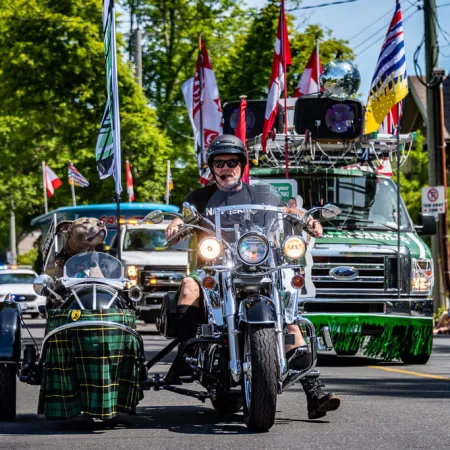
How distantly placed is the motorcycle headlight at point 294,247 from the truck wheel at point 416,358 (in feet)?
21.1

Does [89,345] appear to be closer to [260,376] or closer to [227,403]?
[260,376]

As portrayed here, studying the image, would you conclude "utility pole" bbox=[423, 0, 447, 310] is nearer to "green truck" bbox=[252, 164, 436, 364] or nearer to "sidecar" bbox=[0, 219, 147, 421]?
"green truck" bbox=[252, 164, 436, 364]

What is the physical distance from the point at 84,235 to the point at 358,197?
6857mm

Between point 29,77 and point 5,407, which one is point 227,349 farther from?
point 29,77

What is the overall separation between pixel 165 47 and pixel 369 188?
114 ft

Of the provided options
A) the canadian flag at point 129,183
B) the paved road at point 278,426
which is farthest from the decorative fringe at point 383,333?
the canadian flag at point 129,183

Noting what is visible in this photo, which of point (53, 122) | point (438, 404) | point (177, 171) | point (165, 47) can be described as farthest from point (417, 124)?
point (438, 404)

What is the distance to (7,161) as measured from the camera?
44062mm

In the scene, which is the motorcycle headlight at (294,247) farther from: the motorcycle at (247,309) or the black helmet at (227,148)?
the black helmet at (227,148)

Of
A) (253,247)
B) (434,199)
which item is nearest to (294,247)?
(253,247)

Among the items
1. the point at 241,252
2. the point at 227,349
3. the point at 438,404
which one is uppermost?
the point at 241,252

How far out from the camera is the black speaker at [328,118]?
584 inches

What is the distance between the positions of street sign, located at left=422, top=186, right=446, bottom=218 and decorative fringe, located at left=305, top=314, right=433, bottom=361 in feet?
34.6

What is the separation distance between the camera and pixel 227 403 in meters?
8.74
